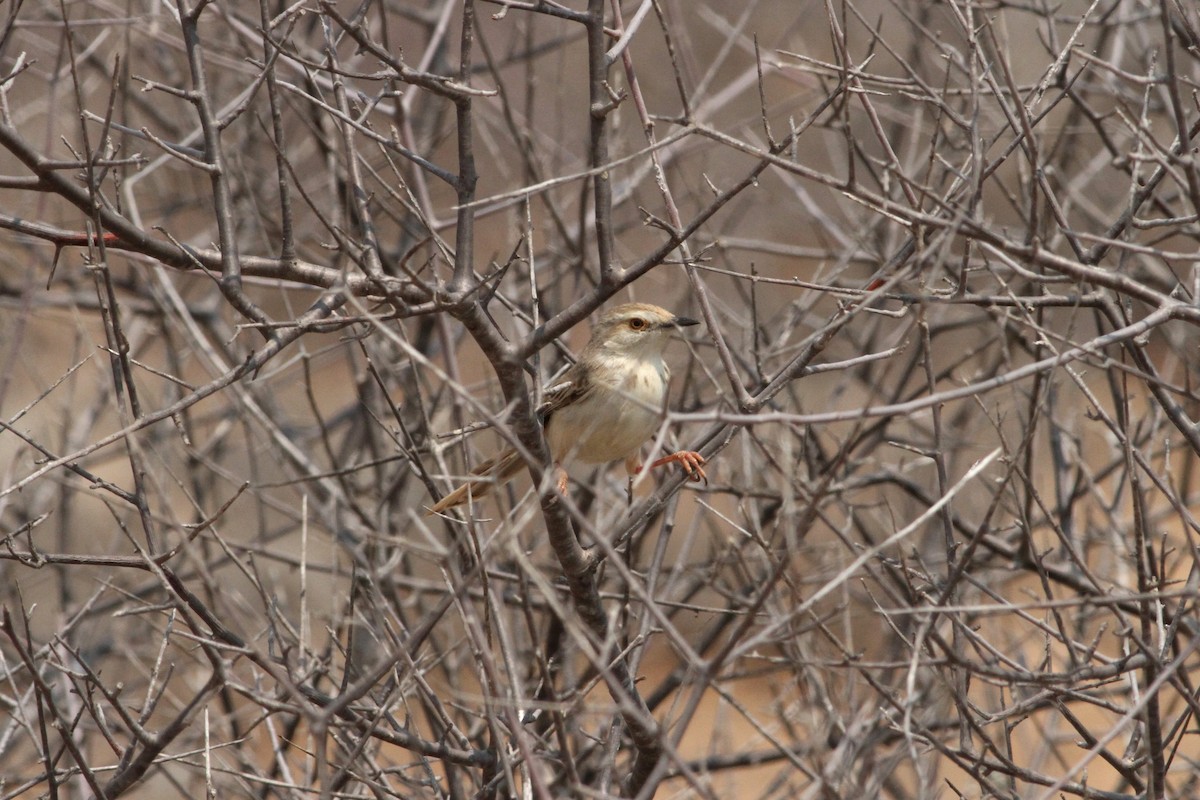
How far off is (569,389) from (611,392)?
1.22ft

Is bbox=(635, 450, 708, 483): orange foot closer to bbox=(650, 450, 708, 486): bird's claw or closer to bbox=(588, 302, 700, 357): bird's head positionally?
bbox=(650, 450, 708, 486): bird's claw

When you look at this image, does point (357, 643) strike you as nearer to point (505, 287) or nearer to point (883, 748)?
point (505, 287)

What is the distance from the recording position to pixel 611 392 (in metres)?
5.64

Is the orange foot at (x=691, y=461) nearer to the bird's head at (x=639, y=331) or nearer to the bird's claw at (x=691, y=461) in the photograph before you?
the bird's claw at (x=691, y=461)

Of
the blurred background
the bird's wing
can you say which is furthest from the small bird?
the blurred background

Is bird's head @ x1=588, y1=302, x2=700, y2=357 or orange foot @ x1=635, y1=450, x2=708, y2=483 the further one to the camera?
bird's head @ x1=588, y1=302, x2=700, y2=357

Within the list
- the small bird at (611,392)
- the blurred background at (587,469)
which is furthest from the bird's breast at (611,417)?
the blurred background at (587,469)

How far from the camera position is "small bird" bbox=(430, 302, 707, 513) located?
18.4 feet

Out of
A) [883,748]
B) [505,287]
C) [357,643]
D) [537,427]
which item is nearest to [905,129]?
[505,287]

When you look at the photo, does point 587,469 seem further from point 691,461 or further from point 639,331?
point 691,461

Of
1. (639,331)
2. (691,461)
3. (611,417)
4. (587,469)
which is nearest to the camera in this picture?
(691,461)

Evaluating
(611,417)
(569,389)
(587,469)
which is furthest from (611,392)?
(587,469)

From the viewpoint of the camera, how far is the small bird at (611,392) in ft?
18.4

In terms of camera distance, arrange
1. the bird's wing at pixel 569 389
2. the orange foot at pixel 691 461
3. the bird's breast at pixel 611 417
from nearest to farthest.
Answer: the orange foot at pixel 691 461 < the bird's breast at pixel 611 417 < the bird's wing at pixel 569 389
